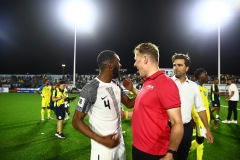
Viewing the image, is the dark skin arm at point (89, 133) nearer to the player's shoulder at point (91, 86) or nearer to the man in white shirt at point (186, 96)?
the player's shoulder at point (91, 86)

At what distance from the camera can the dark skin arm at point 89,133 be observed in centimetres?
280

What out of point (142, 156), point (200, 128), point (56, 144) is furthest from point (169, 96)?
point (56, 144)

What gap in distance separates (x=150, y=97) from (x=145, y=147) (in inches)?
24.9

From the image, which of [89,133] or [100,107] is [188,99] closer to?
[100,107]

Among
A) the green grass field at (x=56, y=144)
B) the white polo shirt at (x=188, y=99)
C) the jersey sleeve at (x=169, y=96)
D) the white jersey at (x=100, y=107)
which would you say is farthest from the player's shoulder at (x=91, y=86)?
the green grass field at (x=56, y=144)

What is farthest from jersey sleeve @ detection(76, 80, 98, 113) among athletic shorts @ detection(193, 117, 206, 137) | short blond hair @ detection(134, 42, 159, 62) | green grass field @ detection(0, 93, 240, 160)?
green grass field @ detection(0, 93, 240, 160)

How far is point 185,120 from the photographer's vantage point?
13.8 feet

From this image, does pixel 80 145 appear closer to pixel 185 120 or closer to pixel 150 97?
pixel 185 120

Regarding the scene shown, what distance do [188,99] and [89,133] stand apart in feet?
7.59

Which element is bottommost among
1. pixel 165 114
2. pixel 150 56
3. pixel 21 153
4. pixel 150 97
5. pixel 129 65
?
pixel 21 153

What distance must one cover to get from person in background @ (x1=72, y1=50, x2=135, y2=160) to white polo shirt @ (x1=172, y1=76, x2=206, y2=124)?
1.64 metres

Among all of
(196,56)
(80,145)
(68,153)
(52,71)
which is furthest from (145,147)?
(52,71)

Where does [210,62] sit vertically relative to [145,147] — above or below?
above

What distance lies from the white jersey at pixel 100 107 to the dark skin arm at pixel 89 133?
3.6 inches
